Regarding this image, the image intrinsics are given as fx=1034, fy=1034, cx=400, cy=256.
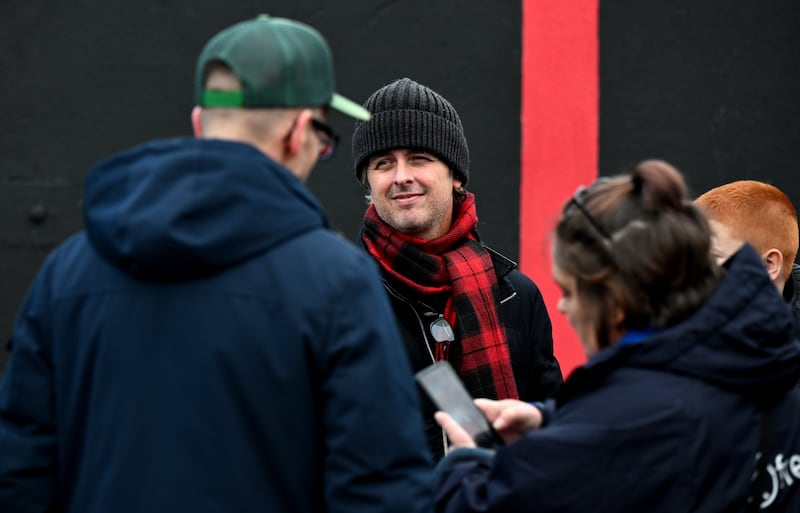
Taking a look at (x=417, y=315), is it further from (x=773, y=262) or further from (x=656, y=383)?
(x=656, y=383)

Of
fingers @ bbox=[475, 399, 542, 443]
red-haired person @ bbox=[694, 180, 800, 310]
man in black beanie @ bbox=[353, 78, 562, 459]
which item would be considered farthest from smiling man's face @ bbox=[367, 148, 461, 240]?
fingers @ bbox=[475, 399, 542, 443]

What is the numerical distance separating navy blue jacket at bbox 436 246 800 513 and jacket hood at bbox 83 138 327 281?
563 millimetres

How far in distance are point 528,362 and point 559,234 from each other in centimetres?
127

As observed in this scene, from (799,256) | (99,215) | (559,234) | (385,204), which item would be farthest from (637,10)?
(99,215)

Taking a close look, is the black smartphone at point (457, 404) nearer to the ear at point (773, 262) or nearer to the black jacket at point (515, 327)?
the black jacket at point (515, 327)

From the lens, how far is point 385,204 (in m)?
3.12

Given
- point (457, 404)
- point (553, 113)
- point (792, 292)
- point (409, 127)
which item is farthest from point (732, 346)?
point (553, 113)

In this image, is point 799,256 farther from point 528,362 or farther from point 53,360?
point 53,360

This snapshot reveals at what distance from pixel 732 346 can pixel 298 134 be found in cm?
83

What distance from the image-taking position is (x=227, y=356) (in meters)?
1.65

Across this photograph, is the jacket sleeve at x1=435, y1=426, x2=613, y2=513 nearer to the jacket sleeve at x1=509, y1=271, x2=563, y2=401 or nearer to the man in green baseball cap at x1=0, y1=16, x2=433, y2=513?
the man in green baseball cap at x1=0, y1=16, x2=433, y2=513

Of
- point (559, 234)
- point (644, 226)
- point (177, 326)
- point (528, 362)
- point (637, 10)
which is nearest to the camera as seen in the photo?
point (177, 326)

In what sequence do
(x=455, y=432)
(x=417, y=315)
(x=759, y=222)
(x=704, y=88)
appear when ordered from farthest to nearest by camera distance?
(x=704, y=88) → (x=417, y=315) → (x=759, y=222) → (x=455, y=432)

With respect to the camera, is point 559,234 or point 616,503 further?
point 559,234
